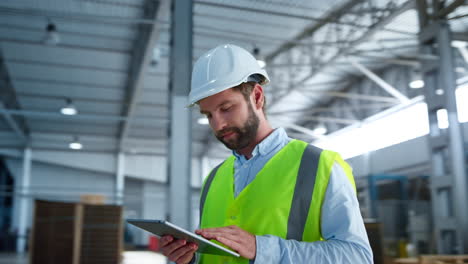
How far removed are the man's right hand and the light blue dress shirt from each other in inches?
8.2

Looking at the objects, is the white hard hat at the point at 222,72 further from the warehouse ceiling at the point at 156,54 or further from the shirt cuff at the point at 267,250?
the warehouse ceiling at the point at 156,54

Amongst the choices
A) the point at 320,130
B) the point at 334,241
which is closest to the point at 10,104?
the point at 320,130

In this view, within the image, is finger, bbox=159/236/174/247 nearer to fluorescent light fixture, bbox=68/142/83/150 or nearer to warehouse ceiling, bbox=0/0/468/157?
warehouse ceiling, bbox=0/0/468/157

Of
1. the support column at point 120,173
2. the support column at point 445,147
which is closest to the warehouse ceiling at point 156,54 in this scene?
the support column at point 445,147

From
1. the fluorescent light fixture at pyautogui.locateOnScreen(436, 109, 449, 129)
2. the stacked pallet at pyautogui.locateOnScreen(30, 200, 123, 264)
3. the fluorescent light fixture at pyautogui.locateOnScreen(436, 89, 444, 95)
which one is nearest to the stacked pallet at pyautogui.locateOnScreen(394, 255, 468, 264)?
the fluorescent light fixture at pyautogui.locateOnScreen(436, 109, 449, 129)

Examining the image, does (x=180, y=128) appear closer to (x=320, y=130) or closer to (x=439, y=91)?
(x=439, y=91)

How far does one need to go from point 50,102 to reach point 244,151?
19525 millimetres

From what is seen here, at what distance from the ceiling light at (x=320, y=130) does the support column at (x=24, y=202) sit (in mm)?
14522

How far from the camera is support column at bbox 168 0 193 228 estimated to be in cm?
592

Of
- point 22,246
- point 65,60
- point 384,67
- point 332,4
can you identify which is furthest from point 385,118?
point 22,246

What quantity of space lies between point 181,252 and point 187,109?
4771 mm

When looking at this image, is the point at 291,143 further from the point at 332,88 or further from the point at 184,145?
the point at 332,88

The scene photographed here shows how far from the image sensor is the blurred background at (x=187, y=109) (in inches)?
302

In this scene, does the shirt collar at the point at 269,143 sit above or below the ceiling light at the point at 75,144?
below
